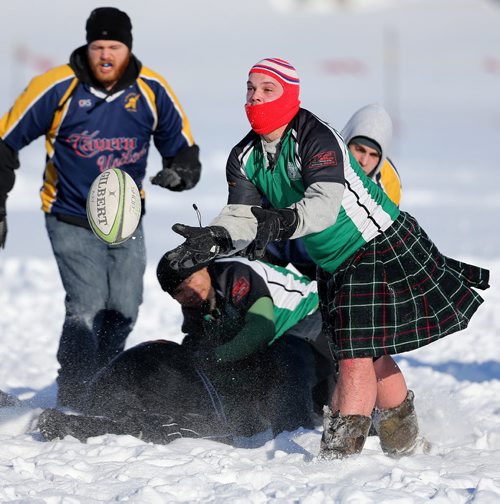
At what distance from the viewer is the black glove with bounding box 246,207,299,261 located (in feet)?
12.2

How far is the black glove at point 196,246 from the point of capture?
378cm

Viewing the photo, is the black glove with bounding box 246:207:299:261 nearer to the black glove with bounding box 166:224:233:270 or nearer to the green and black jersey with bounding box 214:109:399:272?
the green and black jersey with bounding box 214:109:399:272

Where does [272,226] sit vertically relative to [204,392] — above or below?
above

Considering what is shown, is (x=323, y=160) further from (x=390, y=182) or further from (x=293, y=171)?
(x=390, y=182)

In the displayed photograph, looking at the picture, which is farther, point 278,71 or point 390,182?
point 390,182

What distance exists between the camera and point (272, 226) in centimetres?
371

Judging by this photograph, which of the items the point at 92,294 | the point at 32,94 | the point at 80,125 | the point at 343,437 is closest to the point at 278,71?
the point at 343,437

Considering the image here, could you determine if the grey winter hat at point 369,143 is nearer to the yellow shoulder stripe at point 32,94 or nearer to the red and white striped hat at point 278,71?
the red and white striped hat at point 278,71

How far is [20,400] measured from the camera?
17.7 feet

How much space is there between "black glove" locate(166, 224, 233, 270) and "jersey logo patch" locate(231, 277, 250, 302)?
3.76ft

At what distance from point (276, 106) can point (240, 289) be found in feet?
4.11

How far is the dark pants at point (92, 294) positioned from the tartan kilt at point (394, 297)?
1.67 metres

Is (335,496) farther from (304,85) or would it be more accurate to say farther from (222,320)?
(304,85)

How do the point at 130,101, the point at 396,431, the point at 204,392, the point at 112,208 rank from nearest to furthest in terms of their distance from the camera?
1. the point at 396,431
2. the point at 112,208
3. the point at 204,392
4. the point at 130,101
